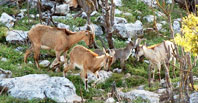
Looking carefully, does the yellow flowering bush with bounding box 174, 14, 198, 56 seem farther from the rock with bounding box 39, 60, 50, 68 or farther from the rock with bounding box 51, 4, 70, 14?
the rock with bounding box 51, 4, 70, 14

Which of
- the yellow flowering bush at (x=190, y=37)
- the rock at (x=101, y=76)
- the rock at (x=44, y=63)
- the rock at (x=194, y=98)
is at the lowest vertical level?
the rock at (x=101, y=76)

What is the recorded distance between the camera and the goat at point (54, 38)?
12984 mm

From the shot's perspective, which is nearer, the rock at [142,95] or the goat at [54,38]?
the rock at [142,95]

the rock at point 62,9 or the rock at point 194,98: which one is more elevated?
the rock at point 62,9

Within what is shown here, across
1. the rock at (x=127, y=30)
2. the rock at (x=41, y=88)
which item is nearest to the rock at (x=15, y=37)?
the rock at (x=127, y=30)

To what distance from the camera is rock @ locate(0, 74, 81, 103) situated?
394 inches

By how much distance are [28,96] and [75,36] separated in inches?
142

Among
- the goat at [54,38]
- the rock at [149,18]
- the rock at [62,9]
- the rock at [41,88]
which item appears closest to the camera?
the rock at [41,88]

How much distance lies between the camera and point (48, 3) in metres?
18.2

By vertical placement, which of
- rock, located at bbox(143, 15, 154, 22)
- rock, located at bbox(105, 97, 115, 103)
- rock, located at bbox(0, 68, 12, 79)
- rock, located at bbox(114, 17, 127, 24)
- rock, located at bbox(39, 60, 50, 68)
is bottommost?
rock, located at bbox(105, 97, 115, 103)

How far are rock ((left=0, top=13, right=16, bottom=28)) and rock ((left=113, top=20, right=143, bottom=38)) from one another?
14.0 feet

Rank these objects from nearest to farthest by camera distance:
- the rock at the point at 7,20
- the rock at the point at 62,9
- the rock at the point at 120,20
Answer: the rock at the point at 7,20 < the rock at the point at 120,20 < the rock at the point at 62,9

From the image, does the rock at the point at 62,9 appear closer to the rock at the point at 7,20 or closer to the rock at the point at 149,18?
the rock at the point at 7,20

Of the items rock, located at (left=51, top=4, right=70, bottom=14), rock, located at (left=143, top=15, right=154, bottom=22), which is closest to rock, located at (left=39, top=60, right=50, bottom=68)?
rock, located at (left=51, top=4, right=70, bottom=14)
